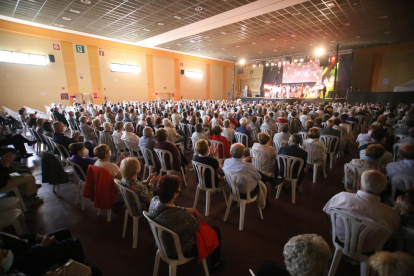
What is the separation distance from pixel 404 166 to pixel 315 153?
1442mm

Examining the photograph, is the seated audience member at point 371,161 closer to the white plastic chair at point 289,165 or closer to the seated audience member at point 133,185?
the white plastic chair at point 289,165

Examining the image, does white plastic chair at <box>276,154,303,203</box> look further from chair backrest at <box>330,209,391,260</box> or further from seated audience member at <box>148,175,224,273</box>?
→ seated audience member at <box>148,175,224,273</box>

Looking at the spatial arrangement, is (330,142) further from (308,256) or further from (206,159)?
(308,256)

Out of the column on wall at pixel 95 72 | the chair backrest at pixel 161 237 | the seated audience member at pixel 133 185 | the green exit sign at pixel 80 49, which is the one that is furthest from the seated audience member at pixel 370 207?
the green exit sign at pixel 80 49

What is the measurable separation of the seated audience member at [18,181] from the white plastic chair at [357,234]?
3861 millimetres

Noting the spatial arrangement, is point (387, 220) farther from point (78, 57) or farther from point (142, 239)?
point (78, 57)

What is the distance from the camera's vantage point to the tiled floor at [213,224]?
2055mm

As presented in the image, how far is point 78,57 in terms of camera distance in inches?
518

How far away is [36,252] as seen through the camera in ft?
4.90

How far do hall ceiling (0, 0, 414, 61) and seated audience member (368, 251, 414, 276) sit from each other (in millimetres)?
9477

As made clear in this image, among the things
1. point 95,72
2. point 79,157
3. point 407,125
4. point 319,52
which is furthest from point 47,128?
point 319,52

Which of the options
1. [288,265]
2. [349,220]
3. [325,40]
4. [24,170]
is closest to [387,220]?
[349,220]

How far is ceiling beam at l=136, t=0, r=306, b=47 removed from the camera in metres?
8.12

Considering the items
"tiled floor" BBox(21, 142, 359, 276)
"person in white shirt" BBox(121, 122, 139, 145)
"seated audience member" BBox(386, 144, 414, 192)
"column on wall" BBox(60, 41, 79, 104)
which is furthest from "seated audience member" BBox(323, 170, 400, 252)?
"column on wall" BBox(60, 41, 79, 104)
